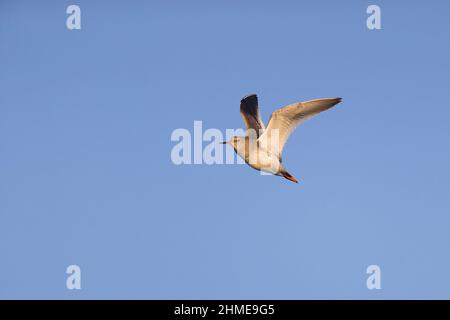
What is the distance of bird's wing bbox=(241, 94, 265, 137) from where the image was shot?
4270 mm

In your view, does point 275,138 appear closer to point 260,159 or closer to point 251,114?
point 260,159

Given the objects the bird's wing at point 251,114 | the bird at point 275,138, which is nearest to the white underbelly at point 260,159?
the bird at point 275,138

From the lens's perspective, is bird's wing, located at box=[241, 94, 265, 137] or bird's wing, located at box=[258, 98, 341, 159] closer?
bird's wing, located at box=[258, 98, 341, 159]

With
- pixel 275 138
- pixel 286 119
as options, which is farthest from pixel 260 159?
pixel 286 119

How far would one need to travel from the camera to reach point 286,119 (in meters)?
4.05

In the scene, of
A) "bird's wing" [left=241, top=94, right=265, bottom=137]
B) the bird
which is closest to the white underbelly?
the bird

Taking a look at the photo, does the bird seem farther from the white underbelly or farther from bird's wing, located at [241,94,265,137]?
bird's wing, located at [241,94,265,137]

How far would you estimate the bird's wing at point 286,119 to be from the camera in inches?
158

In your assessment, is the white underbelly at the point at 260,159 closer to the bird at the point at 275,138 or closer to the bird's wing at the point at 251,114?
the bird at the point at 275,138

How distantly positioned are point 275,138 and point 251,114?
338 mm
